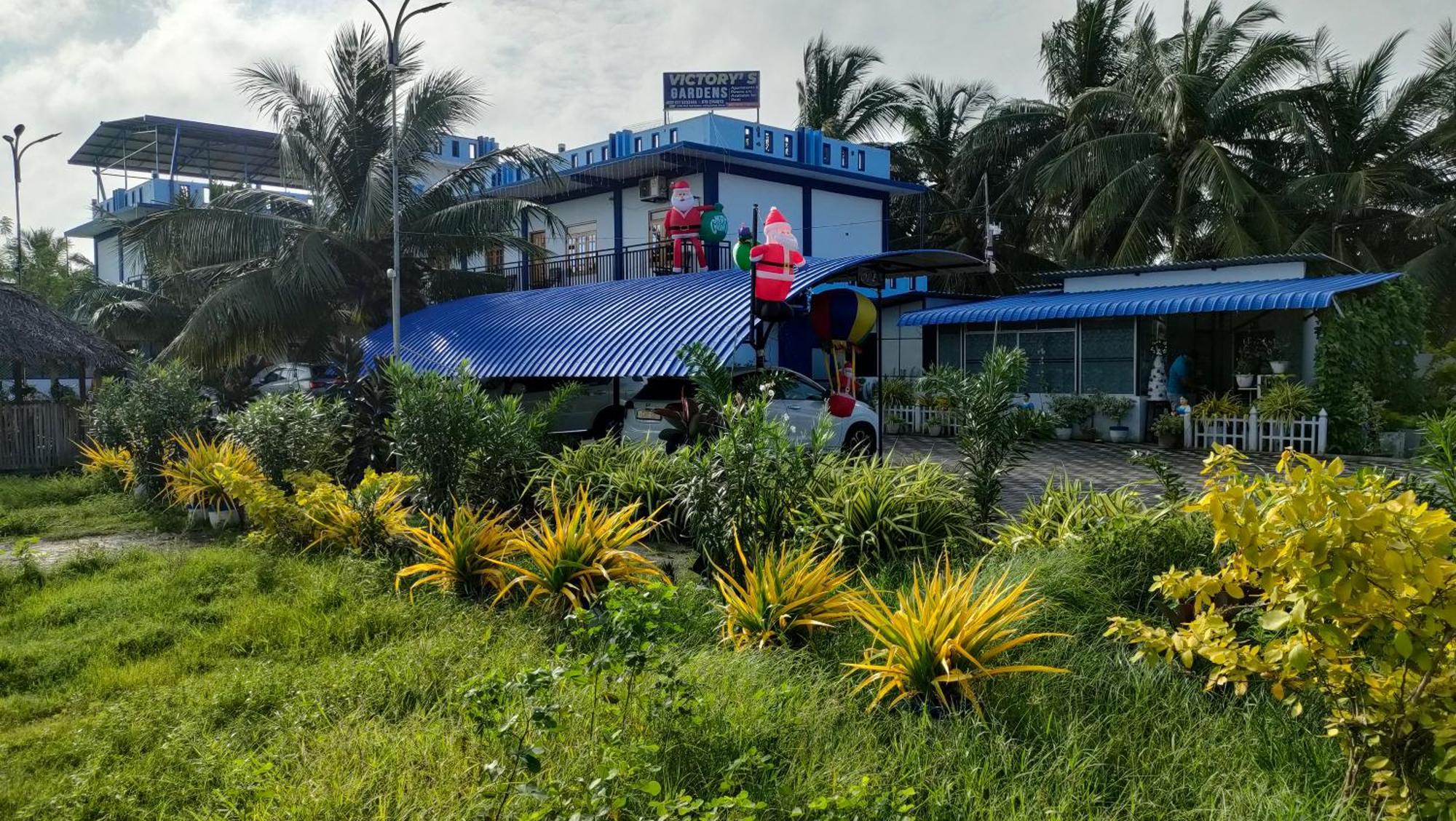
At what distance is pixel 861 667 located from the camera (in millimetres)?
4523

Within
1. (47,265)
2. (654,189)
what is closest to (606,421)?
(654,189)

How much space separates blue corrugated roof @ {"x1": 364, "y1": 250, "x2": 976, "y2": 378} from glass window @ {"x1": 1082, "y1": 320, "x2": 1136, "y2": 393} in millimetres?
5588

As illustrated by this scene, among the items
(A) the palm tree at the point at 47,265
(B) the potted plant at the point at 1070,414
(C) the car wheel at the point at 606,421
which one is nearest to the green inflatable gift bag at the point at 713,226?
(C) the car wheel at the point at 606,421

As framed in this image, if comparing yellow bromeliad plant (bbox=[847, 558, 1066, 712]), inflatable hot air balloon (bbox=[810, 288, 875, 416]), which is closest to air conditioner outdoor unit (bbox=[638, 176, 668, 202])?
inflatable hot air balloon (bbox=[810, 288, 875, 416])

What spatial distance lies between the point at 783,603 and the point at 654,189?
62.2 ft

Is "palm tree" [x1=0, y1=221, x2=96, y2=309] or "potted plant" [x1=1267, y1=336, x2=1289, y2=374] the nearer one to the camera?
"potted plant" [x1=1267, y1=336, x2=1289, y2=374]

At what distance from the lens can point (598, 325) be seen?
1600 centimetres

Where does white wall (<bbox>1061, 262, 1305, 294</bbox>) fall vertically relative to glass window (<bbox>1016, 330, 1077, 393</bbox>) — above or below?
above

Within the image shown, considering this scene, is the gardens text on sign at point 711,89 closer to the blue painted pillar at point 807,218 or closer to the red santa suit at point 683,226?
the blue painted pillar at point 807,218

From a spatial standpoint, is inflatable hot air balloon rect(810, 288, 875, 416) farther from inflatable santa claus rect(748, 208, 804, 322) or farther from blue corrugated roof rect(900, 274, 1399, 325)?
blue corrugated roof rect(900, 274, 1399, 325)

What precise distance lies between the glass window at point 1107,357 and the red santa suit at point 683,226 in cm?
803

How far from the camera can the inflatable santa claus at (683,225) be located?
21203mm

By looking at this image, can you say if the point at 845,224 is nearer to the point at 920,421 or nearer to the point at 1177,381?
the point at 920,421

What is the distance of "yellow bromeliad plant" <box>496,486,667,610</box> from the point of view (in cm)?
652
